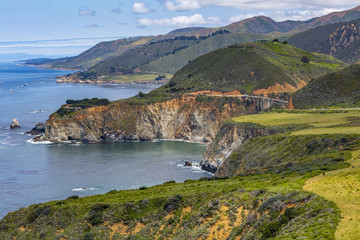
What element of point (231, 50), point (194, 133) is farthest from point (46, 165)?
point (231, 50)

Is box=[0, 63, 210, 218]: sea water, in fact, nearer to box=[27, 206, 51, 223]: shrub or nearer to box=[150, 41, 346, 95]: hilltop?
box=[27, 206, 51, 223]: shrub

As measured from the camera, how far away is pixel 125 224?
5141 cm

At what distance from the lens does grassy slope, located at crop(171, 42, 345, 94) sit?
550ft

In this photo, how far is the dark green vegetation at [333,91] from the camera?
11538 cm

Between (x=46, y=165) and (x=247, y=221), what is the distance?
8104cm

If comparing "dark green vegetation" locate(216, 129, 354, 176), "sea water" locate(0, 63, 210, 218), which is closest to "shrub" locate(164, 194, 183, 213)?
"dark green vegetation" locate(216, 129, 354, 176)

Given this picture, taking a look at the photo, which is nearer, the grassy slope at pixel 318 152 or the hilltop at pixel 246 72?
the grassy slope at pixel 318 152

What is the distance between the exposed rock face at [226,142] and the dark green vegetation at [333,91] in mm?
24019

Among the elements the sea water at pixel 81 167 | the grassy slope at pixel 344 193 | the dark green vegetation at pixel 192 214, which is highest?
the grassy slope at pixel 344 193

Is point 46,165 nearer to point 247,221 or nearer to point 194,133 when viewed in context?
point 194,133

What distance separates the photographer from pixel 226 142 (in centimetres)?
10831

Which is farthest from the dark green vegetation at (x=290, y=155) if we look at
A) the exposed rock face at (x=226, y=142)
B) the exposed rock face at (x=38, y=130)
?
the exposed rock face at (x=38, y=130)

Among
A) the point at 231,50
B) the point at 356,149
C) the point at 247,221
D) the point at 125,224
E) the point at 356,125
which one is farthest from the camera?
the point at 231,50

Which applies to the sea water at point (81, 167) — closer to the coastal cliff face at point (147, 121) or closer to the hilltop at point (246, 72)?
the coastal cliff face at point (147, 121)
